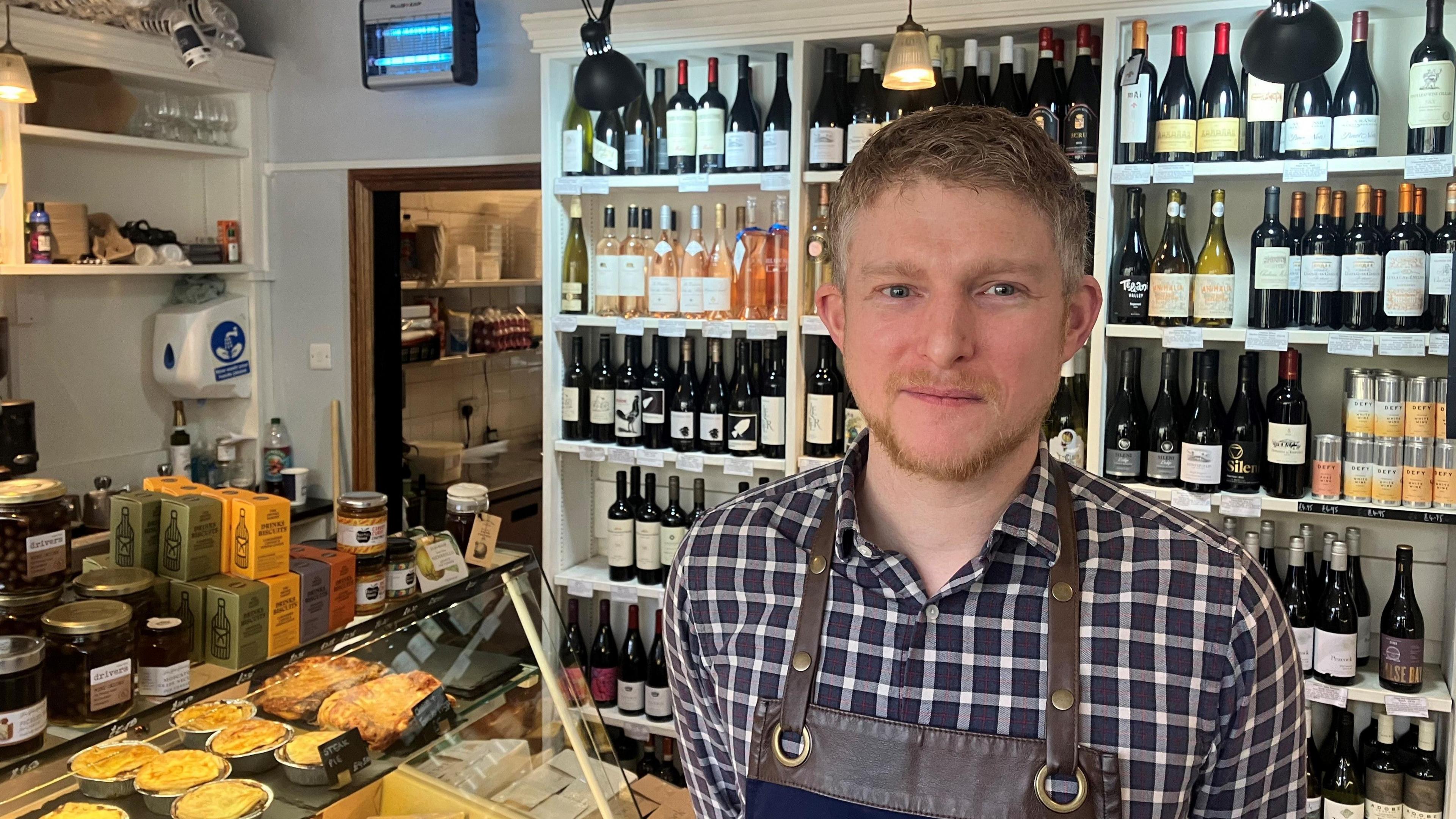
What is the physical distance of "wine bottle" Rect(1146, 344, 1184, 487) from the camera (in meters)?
3.07

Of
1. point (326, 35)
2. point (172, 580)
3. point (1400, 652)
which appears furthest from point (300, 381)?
point (1400, 652)

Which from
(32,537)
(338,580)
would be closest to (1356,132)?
(338,580)

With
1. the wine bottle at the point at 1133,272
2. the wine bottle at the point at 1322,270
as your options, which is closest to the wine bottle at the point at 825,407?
the wine bottle at the point at 1133,272

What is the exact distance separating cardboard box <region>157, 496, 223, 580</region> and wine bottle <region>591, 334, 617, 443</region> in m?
1.73

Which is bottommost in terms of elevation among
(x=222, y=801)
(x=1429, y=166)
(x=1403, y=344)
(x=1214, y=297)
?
(x=222, y=801)

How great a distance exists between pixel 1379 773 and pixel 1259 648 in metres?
2.11

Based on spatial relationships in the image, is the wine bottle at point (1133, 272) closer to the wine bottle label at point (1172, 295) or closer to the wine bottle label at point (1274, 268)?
the wine bottle label at point (1172, 295)

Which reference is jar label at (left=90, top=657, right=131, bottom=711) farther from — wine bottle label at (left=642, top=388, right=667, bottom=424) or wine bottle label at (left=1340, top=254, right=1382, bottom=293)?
wine bottle label at (left=1340, top=254, right=1382, bottom=293)

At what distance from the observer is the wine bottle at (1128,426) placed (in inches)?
122

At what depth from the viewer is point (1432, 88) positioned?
2.69 metres

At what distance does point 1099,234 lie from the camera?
2.99 meters

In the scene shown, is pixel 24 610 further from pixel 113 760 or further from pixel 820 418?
pixel 820 418

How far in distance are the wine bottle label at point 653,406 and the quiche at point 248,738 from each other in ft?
6.10

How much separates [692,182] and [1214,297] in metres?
1.47
